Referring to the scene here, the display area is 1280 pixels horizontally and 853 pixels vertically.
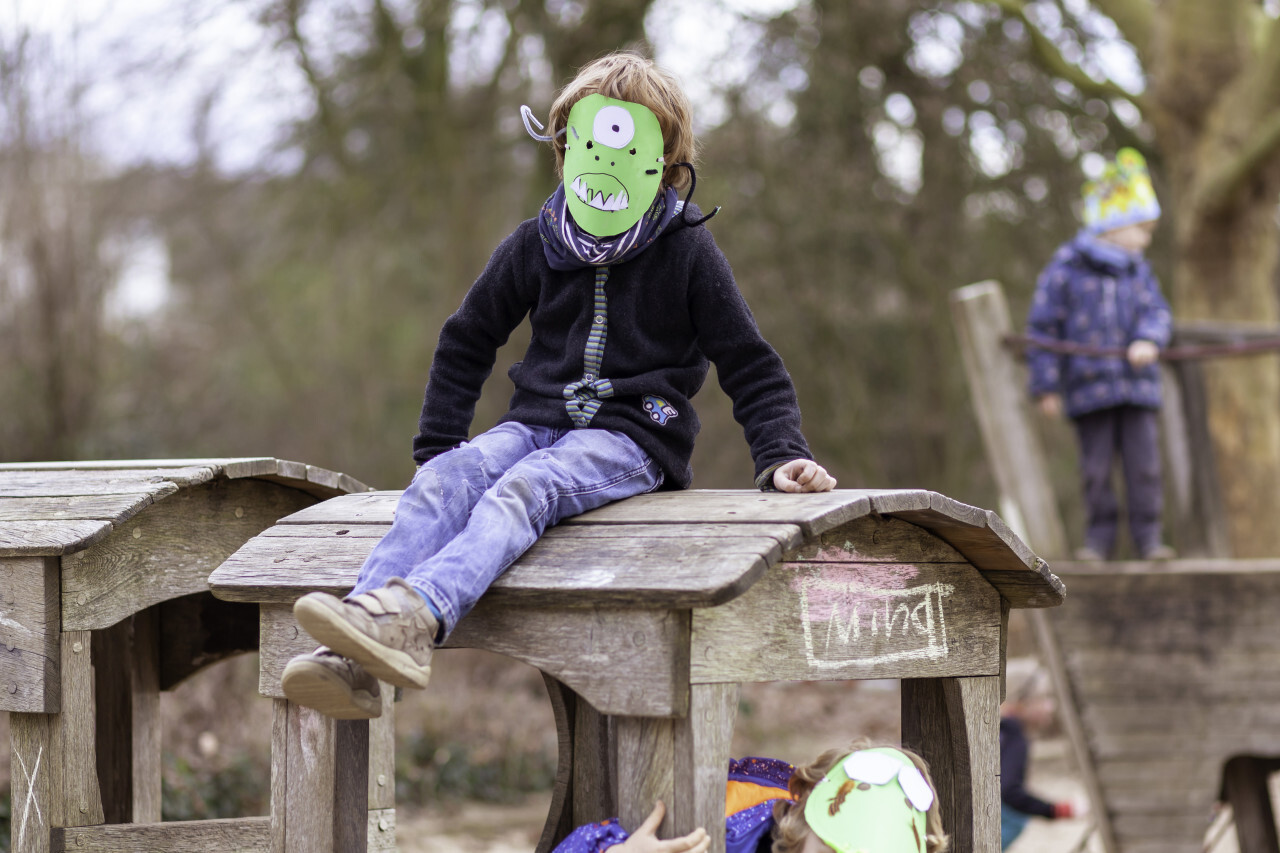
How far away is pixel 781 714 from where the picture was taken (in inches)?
364

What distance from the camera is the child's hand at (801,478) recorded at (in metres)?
2.52

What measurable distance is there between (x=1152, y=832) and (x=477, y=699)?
13.7ft

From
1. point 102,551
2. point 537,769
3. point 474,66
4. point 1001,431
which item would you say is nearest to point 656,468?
point 102,551

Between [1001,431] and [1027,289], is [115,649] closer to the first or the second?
[1001,431]

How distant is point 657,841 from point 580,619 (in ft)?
1.29

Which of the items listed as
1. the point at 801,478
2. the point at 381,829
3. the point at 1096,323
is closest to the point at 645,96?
the point at 801,478

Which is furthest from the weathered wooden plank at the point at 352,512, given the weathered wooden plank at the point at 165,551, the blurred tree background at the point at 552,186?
the blurred tree background at the point at 552,186

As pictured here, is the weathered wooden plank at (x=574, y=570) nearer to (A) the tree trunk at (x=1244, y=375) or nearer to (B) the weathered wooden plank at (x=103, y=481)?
(B) the weathered wooden plank at (x=103, y=481)

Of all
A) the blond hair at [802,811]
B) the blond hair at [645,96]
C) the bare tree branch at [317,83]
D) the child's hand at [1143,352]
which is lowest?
the blond hair at [802,811]

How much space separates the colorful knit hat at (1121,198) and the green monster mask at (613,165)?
3599 millimetres

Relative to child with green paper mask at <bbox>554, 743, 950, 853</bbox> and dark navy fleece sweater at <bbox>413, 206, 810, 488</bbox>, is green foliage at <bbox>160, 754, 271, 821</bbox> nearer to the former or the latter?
dark navy fleece sweater at <bbox>413, 206, 810, 488</bbox>

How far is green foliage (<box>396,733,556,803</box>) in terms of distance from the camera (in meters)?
6.80

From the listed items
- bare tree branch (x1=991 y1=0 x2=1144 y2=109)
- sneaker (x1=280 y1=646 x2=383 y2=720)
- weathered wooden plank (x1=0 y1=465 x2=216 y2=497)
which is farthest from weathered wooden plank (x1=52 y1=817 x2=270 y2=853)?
bare tree branch (x1=991 y1=0 x2=1144 y2=109)

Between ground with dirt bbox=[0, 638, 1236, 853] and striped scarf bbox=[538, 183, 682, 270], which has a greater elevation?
striped scarf bbox=[538, 183, 682, 270]
